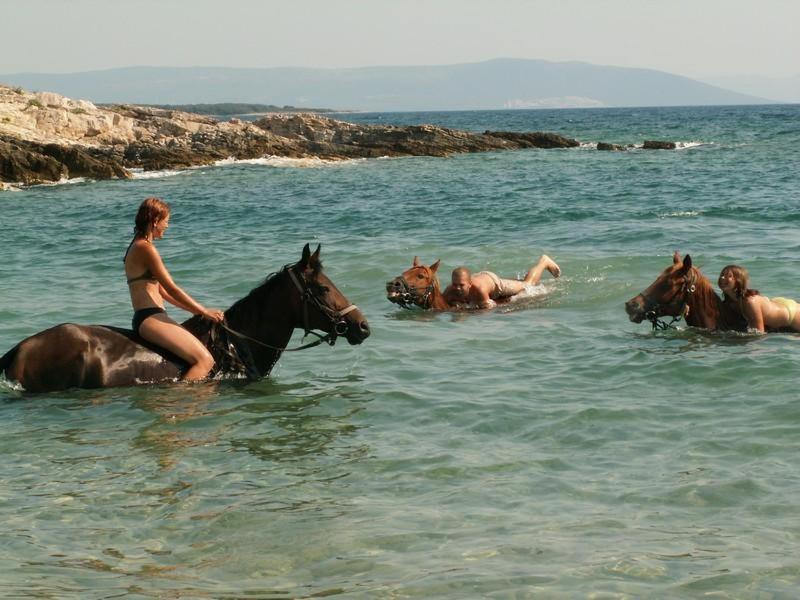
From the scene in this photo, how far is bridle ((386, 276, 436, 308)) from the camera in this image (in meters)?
13.5

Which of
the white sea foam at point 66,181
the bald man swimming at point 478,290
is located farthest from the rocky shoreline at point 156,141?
the bald man swimming at point 478,290

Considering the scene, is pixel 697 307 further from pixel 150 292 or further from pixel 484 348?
pixel 150 292

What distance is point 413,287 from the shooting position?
44.4 feet

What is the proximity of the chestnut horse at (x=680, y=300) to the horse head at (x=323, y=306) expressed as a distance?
3392 mm

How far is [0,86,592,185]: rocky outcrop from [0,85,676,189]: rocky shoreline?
0.05m

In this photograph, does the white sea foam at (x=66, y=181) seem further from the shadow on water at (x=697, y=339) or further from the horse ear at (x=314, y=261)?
the horse ear at (x=314, y=261)

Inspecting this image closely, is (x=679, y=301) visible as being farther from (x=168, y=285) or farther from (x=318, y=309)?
(x=168, y=285)

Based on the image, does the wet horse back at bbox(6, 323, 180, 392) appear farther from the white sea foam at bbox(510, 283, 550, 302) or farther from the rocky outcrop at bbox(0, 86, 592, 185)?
the rocky outcrop at bbox(0, 86, 592, 185)

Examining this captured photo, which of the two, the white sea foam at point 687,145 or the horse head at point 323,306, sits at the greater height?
the white sea foam at point 687,145

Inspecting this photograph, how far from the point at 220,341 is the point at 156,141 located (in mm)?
44997

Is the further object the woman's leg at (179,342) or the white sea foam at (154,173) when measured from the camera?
the white sea foam at (154,173)

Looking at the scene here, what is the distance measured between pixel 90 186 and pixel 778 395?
→ 33.4 m

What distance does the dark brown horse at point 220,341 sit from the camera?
9.09 m

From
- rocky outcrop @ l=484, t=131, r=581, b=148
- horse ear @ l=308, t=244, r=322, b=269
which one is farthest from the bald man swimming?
rocky outcrop @ l=484, t=131, r=581, b=148
